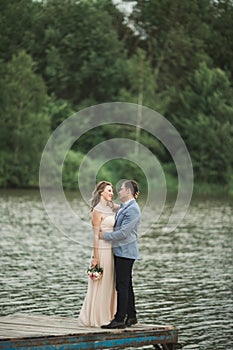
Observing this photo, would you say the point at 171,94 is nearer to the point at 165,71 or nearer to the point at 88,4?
the point at 165,71

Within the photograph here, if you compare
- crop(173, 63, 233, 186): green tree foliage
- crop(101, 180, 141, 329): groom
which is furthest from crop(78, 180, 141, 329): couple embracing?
crop(173, 63, 233, 186): green tree foliage

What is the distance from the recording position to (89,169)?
56.9m

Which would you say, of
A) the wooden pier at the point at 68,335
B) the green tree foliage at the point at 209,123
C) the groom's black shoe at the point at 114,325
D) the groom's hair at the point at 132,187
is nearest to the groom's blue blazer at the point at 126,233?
the groom's hair at the point at 132,187

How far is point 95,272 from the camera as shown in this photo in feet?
37.4

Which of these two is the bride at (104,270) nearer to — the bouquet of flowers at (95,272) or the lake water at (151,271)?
the bouquet of flowers at (95,272)

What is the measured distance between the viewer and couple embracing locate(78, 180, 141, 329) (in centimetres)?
1135

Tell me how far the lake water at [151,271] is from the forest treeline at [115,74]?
65.6 feet

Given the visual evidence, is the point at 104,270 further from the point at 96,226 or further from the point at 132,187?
the point at 132,187

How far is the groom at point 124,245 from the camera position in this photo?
37.2 ft

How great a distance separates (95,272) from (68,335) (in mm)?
855

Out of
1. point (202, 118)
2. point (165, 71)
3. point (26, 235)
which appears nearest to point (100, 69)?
point (165, 71)

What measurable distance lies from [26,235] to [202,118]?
35.3 metres

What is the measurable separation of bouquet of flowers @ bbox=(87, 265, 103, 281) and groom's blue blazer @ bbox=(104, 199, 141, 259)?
0.25m

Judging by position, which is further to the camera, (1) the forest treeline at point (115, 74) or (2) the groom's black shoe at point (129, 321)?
(1) the forest treeline at point (115, 74)
